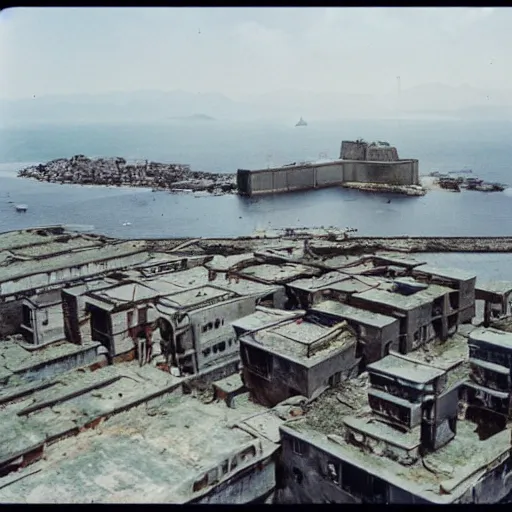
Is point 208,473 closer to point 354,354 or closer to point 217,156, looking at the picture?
point 354,354

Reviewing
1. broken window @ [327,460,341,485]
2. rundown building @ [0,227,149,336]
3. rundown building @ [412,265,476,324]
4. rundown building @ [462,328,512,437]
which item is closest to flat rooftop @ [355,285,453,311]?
rundown building @ [412,265,476,324]

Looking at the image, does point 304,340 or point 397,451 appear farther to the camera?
point 304,340

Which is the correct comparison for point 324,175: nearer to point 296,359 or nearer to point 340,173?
point 340,173

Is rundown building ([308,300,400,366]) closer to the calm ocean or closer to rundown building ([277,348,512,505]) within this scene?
rundown building ([277,348,512,505])

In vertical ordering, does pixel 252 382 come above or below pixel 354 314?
below

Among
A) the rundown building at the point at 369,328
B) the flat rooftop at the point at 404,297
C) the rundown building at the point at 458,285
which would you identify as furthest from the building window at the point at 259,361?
the rundown building at the point at 458,285

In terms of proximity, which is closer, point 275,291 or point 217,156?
point 275,291

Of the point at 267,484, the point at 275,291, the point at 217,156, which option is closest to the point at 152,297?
the point at 275,291

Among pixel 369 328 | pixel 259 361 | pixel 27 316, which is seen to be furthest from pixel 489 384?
pixel 27 316
